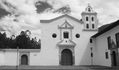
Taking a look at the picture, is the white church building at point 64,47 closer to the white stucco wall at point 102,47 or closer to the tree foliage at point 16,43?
the white stucco wall at point 102,47

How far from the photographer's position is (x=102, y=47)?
90.4 ft

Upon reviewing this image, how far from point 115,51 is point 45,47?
41.5 feet

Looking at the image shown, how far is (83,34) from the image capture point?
102 feet

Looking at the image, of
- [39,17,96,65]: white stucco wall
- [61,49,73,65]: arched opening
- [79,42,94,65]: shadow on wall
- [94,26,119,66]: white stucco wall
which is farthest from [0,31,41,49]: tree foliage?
[94,26,119,66]: white stucco wall

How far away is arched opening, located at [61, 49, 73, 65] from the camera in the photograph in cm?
3052

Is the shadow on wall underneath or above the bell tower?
underneath

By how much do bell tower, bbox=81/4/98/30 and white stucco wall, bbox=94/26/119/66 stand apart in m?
2.78

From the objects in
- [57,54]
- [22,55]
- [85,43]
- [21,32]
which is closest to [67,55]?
[57,54]

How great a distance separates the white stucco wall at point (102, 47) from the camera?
23.5m

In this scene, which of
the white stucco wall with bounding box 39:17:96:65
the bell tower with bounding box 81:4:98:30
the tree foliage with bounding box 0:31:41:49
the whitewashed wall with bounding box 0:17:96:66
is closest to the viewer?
the whitewashed wall with bounding box 0:17:96:66

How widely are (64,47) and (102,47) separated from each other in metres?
6.77

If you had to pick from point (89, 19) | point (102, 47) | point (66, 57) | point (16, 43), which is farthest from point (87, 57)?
point (16, 43)

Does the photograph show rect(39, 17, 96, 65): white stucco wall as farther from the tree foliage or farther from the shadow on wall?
the tree foliage

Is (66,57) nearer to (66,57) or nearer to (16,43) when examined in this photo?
(66,57)
